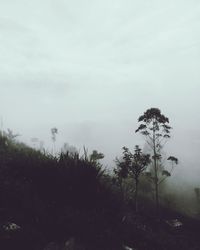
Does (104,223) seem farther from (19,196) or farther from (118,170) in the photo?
(118,170)

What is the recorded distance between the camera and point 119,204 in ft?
26.3

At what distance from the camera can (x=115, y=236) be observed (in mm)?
6594

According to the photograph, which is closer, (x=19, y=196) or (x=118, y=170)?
(x=19, y=196)

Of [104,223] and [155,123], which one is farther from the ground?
[155,123]

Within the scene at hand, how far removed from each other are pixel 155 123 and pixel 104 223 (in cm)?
2535

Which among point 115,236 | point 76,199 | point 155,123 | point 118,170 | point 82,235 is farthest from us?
point 155,123

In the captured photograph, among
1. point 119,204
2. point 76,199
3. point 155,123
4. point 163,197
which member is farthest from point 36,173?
point 163,197

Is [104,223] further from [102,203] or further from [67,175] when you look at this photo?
[67,175]

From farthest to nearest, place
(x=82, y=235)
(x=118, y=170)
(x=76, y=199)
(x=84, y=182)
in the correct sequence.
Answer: (x=118, y=170), (x=84, y=182), (x=76, y=199), (x=82, y=235)

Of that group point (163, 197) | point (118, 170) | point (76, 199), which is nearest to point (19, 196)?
point (76, 199)

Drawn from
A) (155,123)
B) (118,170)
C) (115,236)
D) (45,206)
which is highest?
(155,123)

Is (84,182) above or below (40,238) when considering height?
above

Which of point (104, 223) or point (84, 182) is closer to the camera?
point (104, 223)

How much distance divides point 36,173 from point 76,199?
4.37 feet
